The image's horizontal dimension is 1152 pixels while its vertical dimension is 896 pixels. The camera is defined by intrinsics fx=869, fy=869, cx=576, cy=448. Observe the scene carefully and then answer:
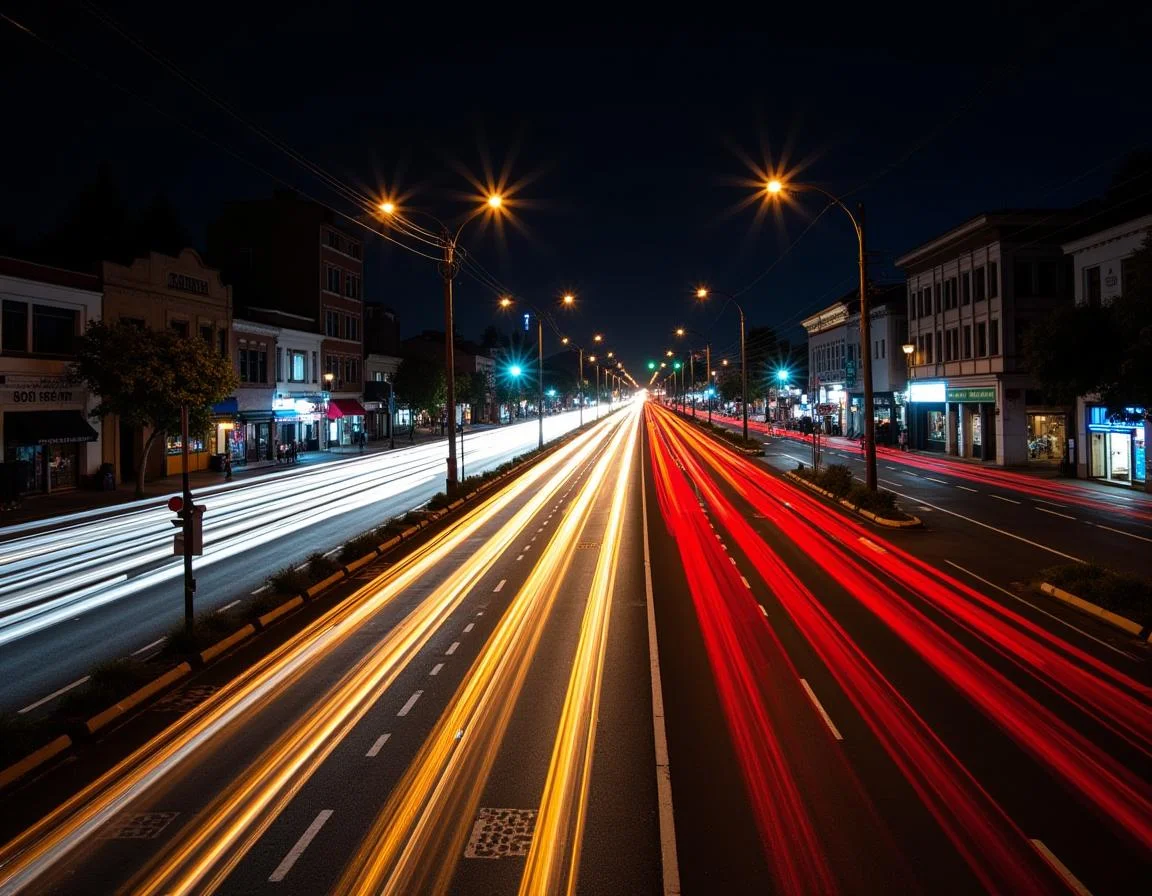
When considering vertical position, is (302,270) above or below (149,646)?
above

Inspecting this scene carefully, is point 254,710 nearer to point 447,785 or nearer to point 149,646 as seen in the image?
point 447,785

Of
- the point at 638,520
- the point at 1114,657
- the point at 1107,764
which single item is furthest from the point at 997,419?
the point at 1107,764

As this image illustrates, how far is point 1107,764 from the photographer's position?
349 inches

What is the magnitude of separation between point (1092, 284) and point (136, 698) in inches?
1586

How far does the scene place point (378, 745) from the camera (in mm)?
9602

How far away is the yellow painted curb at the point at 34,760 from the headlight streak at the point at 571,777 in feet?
17.9

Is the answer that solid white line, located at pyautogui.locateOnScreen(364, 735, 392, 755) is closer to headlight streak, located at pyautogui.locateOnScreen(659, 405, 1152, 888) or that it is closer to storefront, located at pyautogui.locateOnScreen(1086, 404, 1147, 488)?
Answer: headlight streak, located at pyautogui.locateOnScreen(659, 405, 1152, 888)

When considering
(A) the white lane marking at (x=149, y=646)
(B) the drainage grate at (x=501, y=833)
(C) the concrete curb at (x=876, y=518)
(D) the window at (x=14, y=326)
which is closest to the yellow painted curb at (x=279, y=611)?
(A) the white lane marking at (x=149, y=646)

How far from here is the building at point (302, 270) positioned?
65.0 m

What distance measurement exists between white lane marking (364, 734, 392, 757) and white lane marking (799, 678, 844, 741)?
5.00m

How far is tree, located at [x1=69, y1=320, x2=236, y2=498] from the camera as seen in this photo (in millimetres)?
33844

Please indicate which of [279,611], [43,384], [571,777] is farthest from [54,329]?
[571,777]

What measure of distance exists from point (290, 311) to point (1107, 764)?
210ft

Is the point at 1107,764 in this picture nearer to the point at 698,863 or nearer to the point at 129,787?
the point at 698,863
